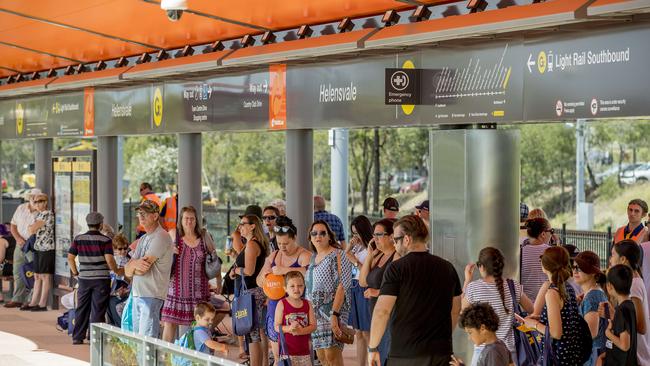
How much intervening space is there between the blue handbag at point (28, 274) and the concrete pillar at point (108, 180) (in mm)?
1353

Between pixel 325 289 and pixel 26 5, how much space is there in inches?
153

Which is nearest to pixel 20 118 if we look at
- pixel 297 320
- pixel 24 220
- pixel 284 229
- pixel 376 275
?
pixel 24 220

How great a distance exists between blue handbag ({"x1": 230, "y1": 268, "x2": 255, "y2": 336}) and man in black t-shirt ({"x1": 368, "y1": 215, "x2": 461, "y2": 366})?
10.9 ft

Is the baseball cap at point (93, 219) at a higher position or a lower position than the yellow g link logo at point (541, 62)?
lower

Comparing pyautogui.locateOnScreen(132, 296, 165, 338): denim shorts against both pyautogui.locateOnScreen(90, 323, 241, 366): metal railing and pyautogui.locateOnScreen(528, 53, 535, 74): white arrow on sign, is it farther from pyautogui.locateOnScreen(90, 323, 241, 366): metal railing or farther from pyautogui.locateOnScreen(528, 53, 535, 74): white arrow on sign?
pyautogui.locateOnScreen(528, 53, 535, 74): white arrow on sign

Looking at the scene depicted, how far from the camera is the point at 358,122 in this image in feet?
32.8

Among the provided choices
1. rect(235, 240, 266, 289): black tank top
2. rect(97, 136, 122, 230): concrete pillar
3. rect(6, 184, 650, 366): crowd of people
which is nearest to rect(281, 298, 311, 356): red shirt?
rect(6, 184, 650, 366): crowd of people

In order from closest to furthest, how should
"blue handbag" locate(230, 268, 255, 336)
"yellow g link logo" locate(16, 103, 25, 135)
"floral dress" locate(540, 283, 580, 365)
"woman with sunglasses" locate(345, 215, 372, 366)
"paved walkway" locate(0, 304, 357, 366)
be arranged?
"floral dress" locate(540, 283, 580, 365), "woman with sunglasses" locate(345, 215, 372, 366), "blue handbag" locate(230, 268, 255, 336), "paved walkway" locate(0, 304, 357, 366), "yellow g link logo" locate(16, 103, 25, 135)

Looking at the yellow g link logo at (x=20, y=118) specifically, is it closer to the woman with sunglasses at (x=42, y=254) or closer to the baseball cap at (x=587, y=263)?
the woman with sunglasses at (x=42, y=254)

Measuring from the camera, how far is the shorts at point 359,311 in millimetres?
9781

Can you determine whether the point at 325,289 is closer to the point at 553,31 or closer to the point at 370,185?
the point at 553,31

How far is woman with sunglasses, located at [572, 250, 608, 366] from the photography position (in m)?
7.48

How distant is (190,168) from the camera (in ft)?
43.6

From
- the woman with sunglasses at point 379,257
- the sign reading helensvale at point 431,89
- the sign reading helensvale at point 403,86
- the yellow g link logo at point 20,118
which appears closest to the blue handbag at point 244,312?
the woman with sunglasses at point 379,257
